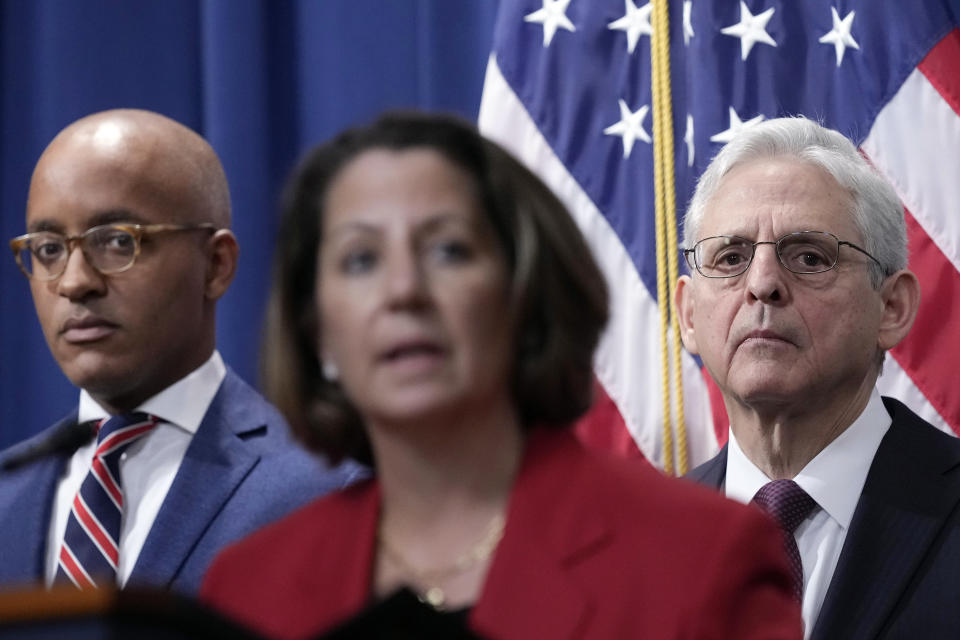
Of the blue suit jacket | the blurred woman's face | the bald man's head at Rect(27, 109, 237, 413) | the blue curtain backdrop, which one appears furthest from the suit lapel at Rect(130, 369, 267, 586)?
the blue curtain backdrop

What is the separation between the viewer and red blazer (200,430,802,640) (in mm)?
1180

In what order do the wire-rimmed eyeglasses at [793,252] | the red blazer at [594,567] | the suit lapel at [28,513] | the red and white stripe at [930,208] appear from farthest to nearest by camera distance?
the red and white stripe at [930,208] < the wire-rimmed eyeglasses at [793,252] < the suit lapel at [28,513] < the red blazer at [594,567]

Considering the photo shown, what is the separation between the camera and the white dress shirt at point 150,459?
1982 mm

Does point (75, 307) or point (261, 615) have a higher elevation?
point (75, 307)

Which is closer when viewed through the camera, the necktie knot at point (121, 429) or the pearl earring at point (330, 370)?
the pearl earring at point (330, 370)

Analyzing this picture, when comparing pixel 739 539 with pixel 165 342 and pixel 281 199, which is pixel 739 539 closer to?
pixel 281 199

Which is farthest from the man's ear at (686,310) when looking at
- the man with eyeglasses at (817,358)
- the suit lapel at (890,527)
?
the suit lapel at (890,527)

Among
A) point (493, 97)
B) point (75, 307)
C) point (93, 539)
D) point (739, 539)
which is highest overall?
point (493, 97)

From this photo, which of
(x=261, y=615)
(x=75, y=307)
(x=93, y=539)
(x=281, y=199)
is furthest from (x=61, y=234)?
(x=261, y=615)

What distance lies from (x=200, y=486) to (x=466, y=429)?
2.59 feet

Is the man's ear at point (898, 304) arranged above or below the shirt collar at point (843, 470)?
above

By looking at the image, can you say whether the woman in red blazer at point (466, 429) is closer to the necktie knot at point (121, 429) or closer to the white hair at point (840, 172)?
the necktie knot at point (121, 429)

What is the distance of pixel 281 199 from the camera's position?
1.39m

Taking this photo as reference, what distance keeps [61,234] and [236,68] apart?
130 cm
